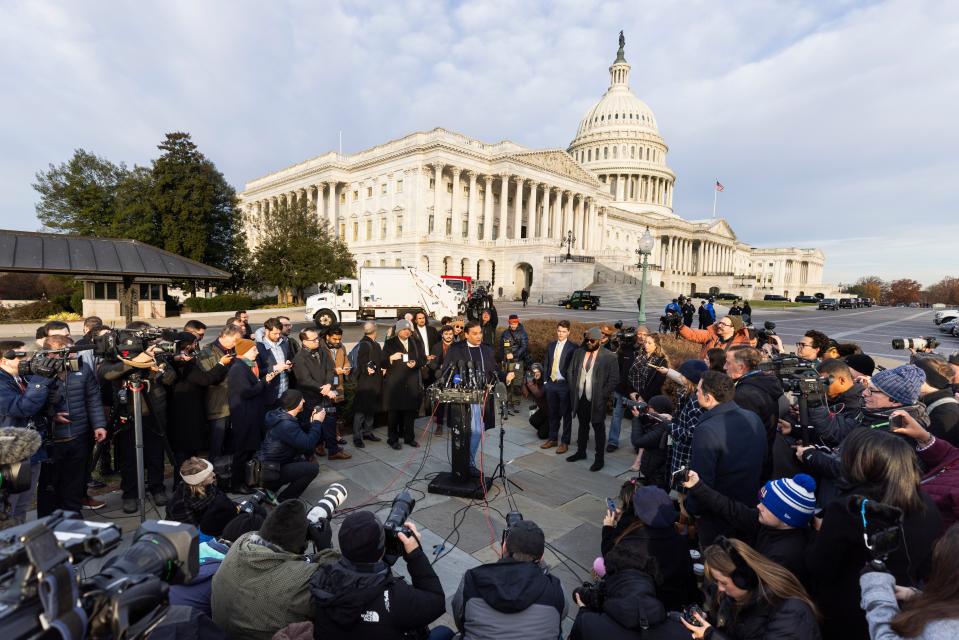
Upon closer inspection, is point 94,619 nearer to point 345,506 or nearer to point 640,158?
point 345,506

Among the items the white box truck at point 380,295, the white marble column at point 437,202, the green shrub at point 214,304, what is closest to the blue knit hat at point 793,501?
the white box truck at point 380,295

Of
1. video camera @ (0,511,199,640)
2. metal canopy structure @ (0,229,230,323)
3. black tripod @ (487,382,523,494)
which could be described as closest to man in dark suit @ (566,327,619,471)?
black tripod @ (487,382,523,494)

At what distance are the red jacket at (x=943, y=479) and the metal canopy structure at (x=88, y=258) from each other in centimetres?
1313

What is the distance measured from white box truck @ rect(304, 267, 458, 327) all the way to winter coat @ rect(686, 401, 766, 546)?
973 inches

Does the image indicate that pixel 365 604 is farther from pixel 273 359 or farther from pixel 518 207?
pixel 518 207

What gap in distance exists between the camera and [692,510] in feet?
11.5

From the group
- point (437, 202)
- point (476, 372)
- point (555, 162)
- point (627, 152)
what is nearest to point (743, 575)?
point (476, 372)

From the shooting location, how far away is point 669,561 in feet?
9.30

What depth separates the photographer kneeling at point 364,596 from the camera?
2.31 m

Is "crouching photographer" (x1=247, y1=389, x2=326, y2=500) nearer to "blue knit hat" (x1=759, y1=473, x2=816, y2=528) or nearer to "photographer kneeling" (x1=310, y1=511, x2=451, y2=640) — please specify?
"photographer kneeling" (x1=310, y1=511, x2=451, y2=640)

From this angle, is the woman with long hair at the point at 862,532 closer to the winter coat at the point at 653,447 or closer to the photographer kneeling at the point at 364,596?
the photographer kneeling at the point at 364,596

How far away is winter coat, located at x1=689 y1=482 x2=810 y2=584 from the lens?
2648 mm

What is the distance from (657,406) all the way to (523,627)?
3.69m

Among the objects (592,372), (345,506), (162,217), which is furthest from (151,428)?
(162,217)
